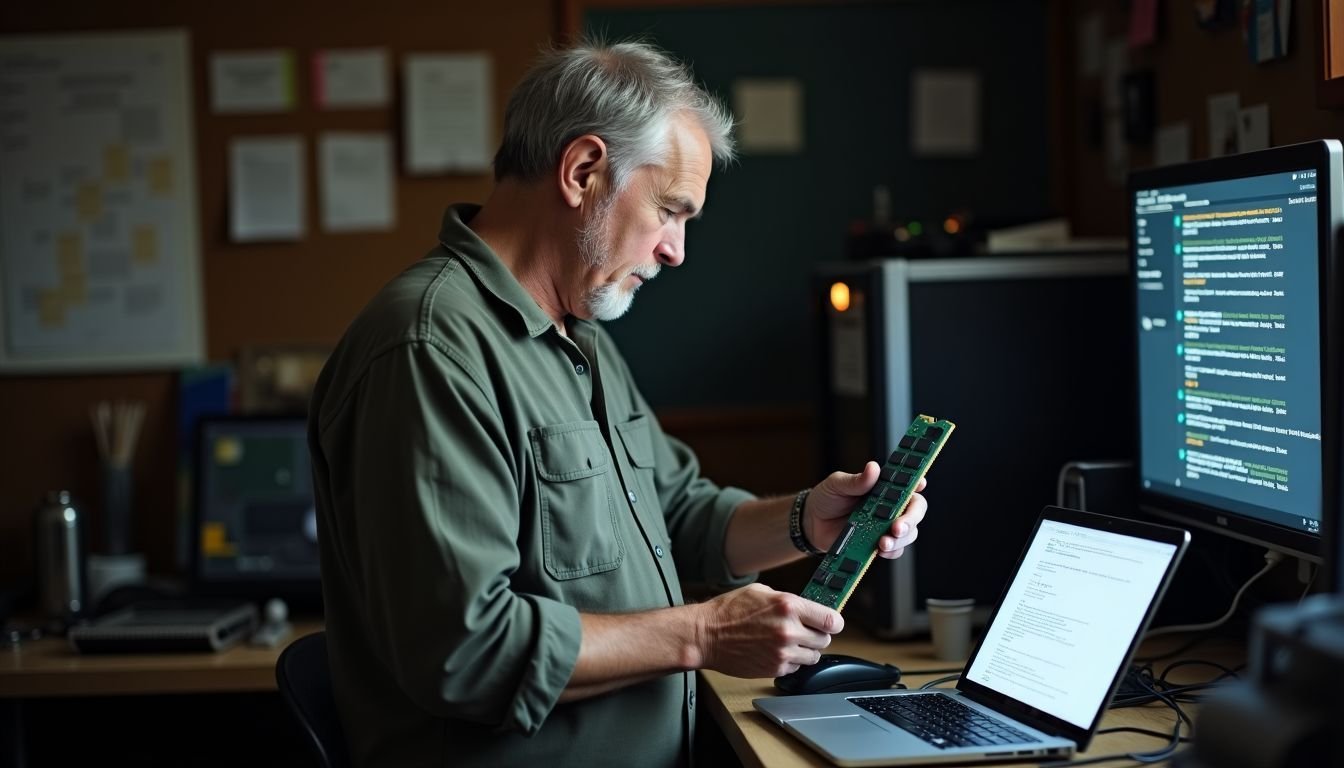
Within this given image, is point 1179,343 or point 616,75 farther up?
point 616,75

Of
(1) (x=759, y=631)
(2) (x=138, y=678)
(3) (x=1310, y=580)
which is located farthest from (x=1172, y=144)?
(2) (x=138, y=678)

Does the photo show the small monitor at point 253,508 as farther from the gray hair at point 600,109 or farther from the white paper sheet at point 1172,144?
the white paper sheet at point 1172,144

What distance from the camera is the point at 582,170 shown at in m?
1.56

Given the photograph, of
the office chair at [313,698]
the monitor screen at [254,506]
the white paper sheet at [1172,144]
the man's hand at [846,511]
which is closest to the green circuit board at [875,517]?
the man's hand at [846,511]

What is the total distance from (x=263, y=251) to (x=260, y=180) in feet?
0.49

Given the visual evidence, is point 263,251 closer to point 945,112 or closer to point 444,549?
point 945,112

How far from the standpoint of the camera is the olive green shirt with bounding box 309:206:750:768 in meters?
1.31

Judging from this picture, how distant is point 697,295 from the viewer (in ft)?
9.16

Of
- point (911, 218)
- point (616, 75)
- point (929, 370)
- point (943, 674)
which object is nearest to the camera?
point (616, 75)

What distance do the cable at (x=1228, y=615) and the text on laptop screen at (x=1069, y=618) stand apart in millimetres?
295

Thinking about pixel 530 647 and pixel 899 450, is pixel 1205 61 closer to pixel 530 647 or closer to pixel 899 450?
pixel 899 450

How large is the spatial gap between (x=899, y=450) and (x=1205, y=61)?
90 cm

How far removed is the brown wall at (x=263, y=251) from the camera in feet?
8.91

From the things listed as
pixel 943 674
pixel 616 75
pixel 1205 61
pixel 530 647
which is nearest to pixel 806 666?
pixel 943 674
